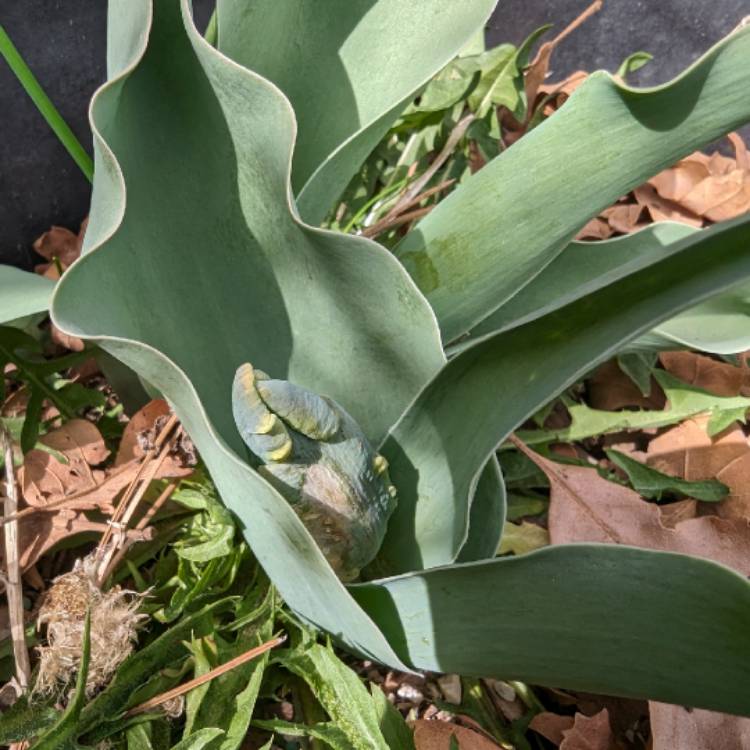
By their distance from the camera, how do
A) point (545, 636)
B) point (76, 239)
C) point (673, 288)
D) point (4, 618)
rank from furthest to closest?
1. point (76, 239)
2. point (4, 618)
3. point (545, 636)
4. point (673, 288)

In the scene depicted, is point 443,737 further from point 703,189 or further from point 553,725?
point 703,189

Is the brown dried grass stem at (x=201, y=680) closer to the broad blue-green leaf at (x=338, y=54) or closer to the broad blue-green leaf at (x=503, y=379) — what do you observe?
the broad blue-green leaf at (x=503, y=379)

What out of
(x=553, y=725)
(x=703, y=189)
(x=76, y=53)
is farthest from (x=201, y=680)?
(x=703, y=189)

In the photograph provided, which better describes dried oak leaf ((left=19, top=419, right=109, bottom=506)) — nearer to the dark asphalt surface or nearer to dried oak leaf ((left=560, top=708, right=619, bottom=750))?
the dark asphalt surface

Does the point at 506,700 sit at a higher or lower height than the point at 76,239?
lower

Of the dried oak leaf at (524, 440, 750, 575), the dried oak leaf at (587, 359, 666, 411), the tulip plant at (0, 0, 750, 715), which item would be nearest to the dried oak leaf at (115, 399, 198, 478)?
the tulip plant at (0, 0, 750, 715)

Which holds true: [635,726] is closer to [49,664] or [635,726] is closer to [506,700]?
[506,700]

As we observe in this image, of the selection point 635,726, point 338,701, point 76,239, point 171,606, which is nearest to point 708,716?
point 635,726

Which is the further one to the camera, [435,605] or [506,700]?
[506,700]
